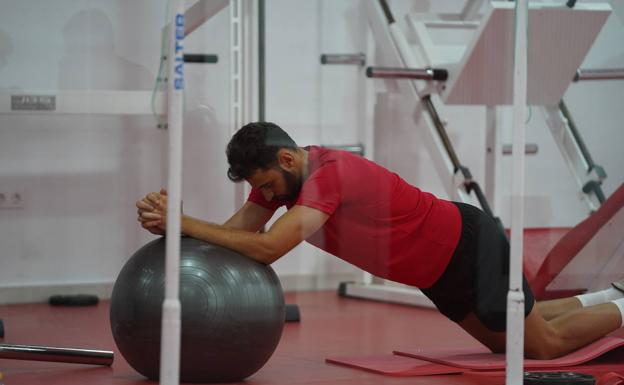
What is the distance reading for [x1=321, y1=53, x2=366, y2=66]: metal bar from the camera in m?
4.94

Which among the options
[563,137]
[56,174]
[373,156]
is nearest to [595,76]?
[563,137]

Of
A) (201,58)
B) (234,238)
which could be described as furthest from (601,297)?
(201,58)

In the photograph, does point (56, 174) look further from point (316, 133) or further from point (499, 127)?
point (499, 127)

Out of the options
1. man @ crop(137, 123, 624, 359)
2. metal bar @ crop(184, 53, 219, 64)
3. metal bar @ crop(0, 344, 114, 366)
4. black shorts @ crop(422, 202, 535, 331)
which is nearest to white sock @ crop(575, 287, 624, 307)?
man @ crop(137, 123, 624, 359)

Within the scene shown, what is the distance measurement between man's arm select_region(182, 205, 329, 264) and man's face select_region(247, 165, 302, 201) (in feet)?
0.24

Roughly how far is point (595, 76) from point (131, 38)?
186 centimetres

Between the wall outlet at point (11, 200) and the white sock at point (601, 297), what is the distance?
2.12m

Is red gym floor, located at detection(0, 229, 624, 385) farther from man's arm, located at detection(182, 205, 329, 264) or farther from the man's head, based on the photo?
the man's head

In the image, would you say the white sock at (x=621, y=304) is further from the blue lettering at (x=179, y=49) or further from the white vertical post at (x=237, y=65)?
the blue lettering at (x=179, y=49)

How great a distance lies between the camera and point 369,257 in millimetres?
3137

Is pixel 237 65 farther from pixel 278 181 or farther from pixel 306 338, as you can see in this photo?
pixel 278 181

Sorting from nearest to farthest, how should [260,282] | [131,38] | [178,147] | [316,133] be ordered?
[178,147] < [260,282] < [131,38] < [316,133]

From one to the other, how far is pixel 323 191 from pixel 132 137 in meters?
1.70

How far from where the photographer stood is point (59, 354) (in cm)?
311
